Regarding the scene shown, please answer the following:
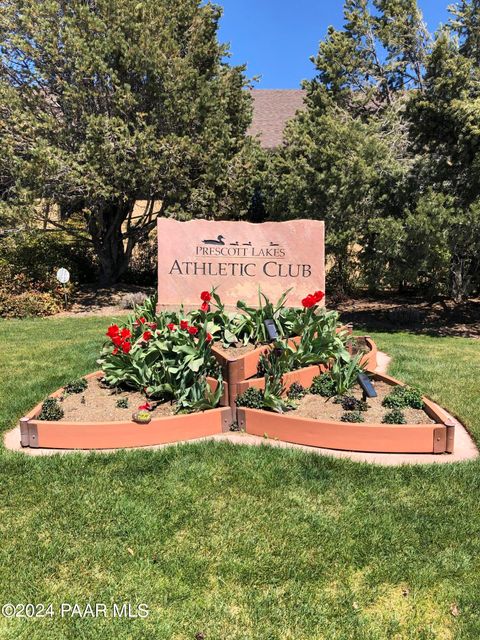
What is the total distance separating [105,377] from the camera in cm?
496

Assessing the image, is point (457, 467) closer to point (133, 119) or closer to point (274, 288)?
point (274, 288)

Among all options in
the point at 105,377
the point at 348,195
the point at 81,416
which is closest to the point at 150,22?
the point at 348,195

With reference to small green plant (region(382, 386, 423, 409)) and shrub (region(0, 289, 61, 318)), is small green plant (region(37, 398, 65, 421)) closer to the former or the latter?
small green plant (region(382, 386, 423, 409))

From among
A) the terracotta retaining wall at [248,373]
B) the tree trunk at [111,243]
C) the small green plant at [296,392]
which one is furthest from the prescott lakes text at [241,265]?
the tree trunk at [111,243]

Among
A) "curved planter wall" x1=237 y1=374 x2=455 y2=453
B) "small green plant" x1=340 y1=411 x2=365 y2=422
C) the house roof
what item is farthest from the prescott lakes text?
the house roof

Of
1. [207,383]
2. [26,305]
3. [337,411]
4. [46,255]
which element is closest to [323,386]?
[337,411]

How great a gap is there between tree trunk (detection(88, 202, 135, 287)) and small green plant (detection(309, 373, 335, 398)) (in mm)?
9916

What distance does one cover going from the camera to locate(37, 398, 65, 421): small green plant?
159 inches

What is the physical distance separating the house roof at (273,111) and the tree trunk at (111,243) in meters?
6.92

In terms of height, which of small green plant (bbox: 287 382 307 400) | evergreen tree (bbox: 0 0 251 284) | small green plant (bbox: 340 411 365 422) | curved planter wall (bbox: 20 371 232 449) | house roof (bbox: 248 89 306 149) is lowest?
curved planter wall (bbox: 20 371 232 449)

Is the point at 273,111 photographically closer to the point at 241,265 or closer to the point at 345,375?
the point at 241,265

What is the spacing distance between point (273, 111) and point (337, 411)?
1866 cm

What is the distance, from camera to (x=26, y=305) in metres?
11.2

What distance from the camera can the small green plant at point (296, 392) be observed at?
4500mm
